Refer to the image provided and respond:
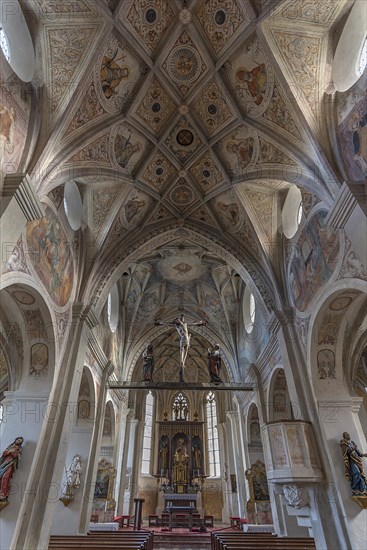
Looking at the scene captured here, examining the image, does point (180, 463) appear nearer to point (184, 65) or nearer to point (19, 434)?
point (19, 434)

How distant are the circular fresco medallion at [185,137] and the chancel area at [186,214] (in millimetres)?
70

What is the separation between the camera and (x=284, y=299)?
39.8 ft

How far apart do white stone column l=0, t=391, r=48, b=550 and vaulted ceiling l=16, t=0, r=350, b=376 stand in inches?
170

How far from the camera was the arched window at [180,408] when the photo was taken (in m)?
27.5

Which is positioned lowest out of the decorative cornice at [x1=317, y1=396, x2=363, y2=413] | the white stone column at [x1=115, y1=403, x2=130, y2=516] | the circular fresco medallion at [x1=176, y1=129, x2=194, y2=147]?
the decorative cornice at [x1=317, y1=396, x2=363, y2=413]

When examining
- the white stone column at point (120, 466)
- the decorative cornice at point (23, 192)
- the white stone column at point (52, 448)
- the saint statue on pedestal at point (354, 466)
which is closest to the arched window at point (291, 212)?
the saint statue on pedestal at point (354, 466)

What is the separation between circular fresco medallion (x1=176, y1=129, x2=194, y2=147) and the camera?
1202cm

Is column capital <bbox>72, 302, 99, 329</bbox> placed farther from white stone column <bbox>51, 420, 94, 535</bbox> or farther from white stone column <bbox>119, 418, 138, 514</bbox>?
white stone column <bbox>119, 418, 138, 514</bbox>

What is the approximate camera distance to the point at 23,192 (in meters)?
7.55

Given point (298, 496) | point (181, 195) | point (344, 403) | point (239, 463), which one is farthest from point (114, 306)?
point (298, 496)

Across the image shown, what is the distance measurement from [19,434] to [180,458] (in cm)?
1866

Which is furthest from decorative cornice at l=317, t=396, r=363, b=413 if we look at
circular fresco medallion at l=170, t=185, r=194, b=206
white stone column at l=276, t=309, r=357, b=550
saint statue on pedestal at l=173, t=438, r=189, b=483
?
saint statue on pedestal at l=173, t=438, r=189, b=483

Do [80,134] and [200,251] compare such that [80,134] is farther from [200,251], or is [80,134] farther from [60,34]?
[200,251]

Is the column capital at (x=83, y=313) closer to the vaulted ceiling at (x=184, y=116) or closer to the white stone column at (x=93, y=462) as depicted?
the vaulted ceiling at (x=184, y=116)
